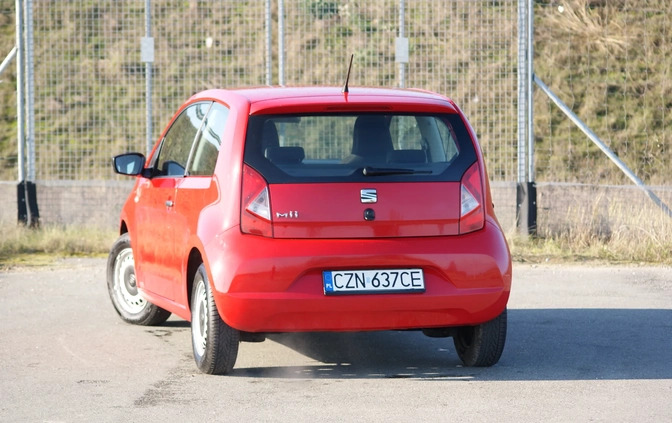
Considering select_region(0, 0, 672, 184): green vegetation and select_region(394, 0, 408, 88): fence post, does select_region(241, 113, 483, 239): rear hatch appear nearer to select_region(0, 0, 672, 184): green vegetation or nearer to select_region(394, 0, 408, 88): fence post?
select_region(394, 0, 408, 88): fence post

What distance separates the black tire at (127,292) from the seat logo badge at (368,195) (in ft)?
9.62

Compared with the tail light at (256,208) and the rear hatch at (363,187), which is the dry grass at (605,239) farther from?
the tail light at (256,208)

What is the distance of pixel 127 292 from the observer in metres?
9.96

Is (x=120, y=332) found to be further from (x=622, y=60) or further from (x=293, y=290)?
(x=622, y=60)

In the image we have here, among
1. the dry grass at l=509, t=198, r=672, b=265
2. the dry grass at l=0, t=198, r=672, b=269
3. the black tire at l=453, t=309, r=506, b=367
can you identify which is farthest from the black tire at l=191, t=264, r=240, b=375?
the dry grass at l=509, t=198, r=672, b=265

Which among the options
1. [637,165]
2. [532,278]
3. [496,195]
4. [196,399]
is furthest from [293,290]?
[637,165]

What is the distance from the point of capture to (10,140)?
2433 cm

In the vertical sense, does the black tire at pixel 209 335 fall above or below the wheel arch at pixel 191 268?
below

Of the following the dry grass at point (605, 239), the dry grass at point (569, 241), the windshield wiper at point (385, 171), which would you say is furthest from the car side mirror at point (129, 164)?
the dry grass at point (605, 239)

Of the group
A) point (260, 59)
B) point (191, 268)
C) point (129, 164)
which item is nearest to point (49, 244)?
point (129, 164)

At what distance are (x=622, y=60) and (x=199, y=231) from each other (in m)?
17.9

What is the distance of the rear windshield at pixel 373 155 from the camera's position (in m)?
7.32

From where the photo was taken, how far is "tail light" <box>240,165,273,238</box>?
7.20m

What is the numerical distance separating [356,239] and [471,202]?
29.4 inches
